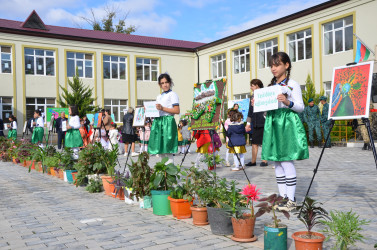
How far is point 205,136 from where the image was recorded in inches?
370

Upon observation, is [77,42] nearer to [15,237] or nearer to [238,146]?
[238,146]

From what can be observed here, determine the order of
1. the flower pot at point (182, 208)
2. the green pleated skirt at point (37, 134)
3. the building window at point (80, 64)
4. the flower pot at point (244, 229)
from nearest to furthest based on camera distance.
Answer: the flower pot at point (244, 229)
the flower pot at point (182, 208)
the green pleated skirt at point (37, 134)
the building window at point (80, 64)

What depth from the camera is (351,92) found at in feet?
14.9

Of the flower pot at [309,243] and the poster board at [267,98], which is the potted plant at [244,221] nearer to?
the flower pot at [309,243]

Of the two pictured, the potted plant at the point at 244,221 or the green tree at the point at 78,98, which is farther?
the green tree at the point at 78,98

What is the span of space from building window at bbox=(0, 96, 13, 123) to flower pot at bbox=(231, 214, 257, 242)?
26808 millimetres

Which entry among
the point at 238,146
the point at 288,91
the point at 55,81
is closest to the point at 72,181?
the point at 238,146

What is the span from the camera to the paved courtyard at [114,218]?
390 centimetres

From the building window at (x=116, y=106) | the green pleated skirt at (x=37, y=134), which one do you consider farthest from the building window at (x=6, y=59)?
Answer: the green pleated skirt at (x=37, y=134)

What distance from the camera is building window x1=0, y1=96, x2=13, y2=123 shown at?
87.9 ft

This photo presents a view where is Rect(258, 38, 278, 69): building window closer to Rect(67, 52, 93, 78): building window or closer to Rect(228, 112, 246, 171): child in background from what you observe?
Rect(67, 52, 93, 78): building window

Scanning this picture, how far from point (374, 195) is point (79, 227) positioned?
441cm

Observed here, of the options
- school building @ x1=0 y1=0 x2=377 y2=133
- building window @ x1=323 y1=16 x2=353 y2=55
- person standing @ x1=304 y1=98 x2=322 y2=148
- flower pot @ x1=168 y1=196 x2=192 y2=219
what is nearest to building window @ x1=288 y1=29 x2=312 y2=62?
school building @ x1=0 y1=0 x2=377 y2=133

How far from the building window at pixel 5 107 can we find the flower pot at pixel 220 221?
86.9ft
